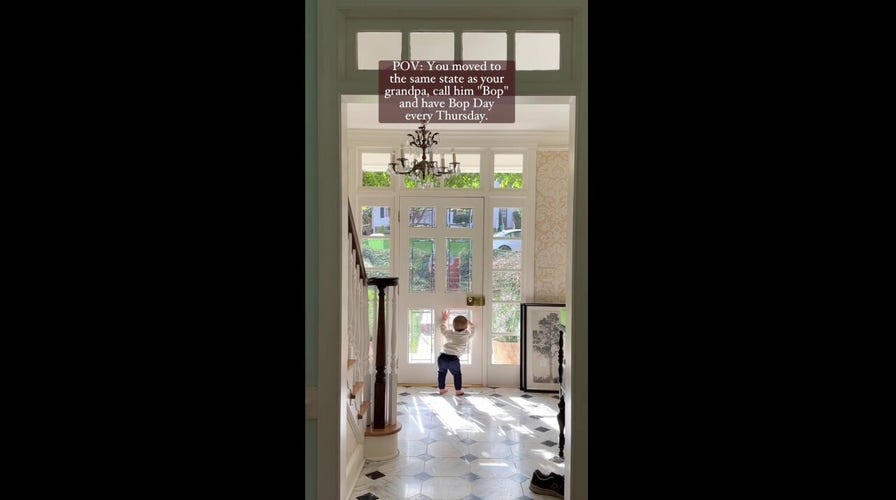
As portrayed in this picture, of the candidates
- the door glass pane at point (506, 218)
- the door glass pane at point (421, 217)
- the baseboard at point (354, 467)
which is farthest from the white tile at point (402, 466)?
the door glass pane at point (506, 218)

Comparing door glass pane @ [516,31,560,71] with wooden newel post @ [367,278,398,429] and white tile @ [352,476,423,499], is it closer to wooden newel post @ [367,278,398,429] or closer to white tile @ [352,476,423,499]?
wooden newel post @ [367,278,398,429]

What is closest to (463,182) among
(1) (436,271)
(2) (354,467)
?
(1) (436,271)

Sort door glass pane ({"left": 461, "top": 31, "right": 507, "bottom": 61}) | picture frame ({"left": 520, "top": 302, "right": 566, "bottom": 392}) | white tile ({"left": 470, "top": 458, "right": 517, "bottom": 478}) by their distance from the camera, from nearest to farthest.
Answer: door glass pane ({"left": 461, "top": 31, "right": 507, "bottom": 61}), white tile ({"left": 470, "top": 458, "right": 517, "bottom": 478}), picture frame ({"left": 520, "top": 302, "right": 566, "bottom": 392})

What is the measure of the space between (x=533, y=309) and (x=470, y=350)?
848 millimetres

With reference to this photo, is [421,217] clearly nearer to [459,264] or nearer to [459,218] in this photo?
[459,218]

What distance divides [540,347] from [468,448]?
1.88 meters

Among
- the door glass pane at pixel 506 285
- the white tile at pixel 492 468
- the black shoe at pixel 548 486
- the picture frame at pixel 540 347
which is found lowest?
the white tile at pixel 492 468

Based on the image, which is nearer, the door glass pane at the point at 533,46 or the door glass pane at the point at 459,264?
the door glass pane at the point at 533,46

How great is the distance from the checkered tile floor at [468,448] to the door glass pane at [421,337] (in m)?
0.42

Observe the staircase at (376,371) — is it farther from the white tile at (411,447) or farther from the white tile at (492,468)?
the white tile at (492,468)

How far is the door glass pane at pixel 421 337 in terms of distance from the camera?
18.0ft

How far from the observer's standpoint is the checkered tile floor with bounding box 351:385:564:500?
3.08 m

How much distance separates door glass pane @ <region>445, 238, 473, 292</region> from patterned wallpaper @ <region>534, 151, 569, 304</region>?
748 millimetres

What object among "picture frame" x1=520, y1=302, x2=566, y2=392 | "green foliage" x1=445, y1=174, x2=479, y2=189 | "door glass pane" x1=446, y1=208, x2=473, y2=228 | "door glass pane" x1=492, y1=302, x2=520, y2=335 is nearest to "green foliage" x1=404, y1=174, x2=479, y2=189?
"green foliage" x1=445, y1=174, x2=479, y2=189
